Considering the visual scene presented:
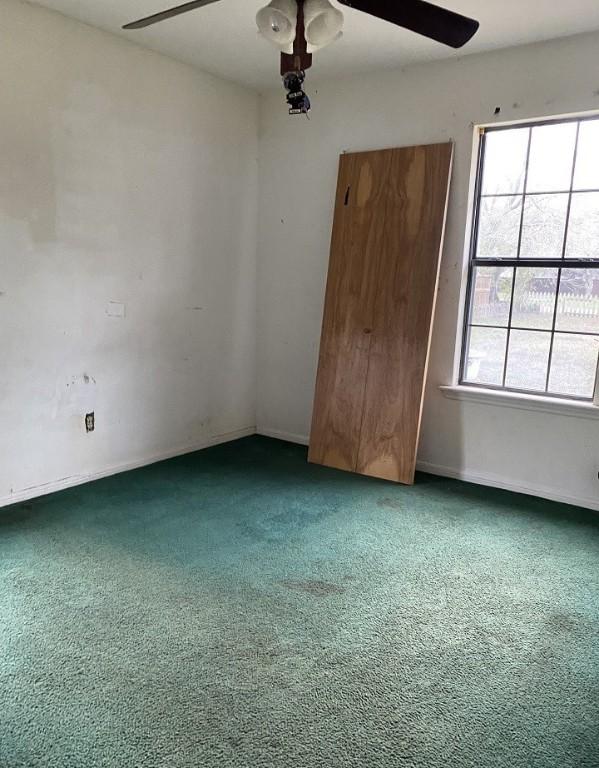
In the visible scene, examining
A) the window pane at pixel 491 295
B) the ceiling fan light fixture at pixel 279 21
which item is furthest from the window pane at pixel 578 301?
the ceiling fan light fixture at pixel 279 21

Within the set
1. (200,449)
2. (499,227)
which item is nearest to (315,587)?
(200,449)

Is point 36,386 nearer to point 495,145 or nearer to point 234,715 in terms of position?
point 234,715

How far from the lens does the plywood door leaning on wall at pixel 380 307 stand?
363cm

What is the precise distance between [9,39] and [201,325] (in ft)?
6.65

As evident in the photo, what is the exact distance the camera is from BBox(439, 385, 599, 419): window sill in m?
3.33

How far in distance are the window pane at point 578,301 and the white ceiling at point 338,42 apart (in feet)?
4.29

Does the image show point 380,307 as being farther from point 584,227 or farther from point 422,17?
point 422,17

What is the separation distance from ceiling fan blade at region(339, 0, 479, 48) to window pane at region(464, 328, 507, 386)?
1.93 meters

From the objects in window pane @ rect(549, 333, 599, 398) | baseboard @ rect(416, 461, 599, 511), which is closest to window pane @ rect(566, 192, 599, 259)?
window pane @ rect(549, 333, 599, 398)

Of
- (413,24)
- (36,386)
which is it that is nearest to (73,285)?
(36,386)

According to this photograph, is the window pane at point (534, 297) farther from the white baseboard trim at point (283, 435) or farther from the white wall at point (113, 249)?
the white wall at point (113, 249)

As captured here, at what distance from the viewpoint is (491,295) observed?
3.63 meters

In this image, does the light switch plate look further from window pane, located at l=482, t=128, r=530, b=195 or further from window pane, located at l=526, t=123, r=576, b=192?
window pane, located at l=526, t=123, r=576, b=192

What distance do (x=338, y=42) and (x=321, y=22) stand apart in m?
1.44
